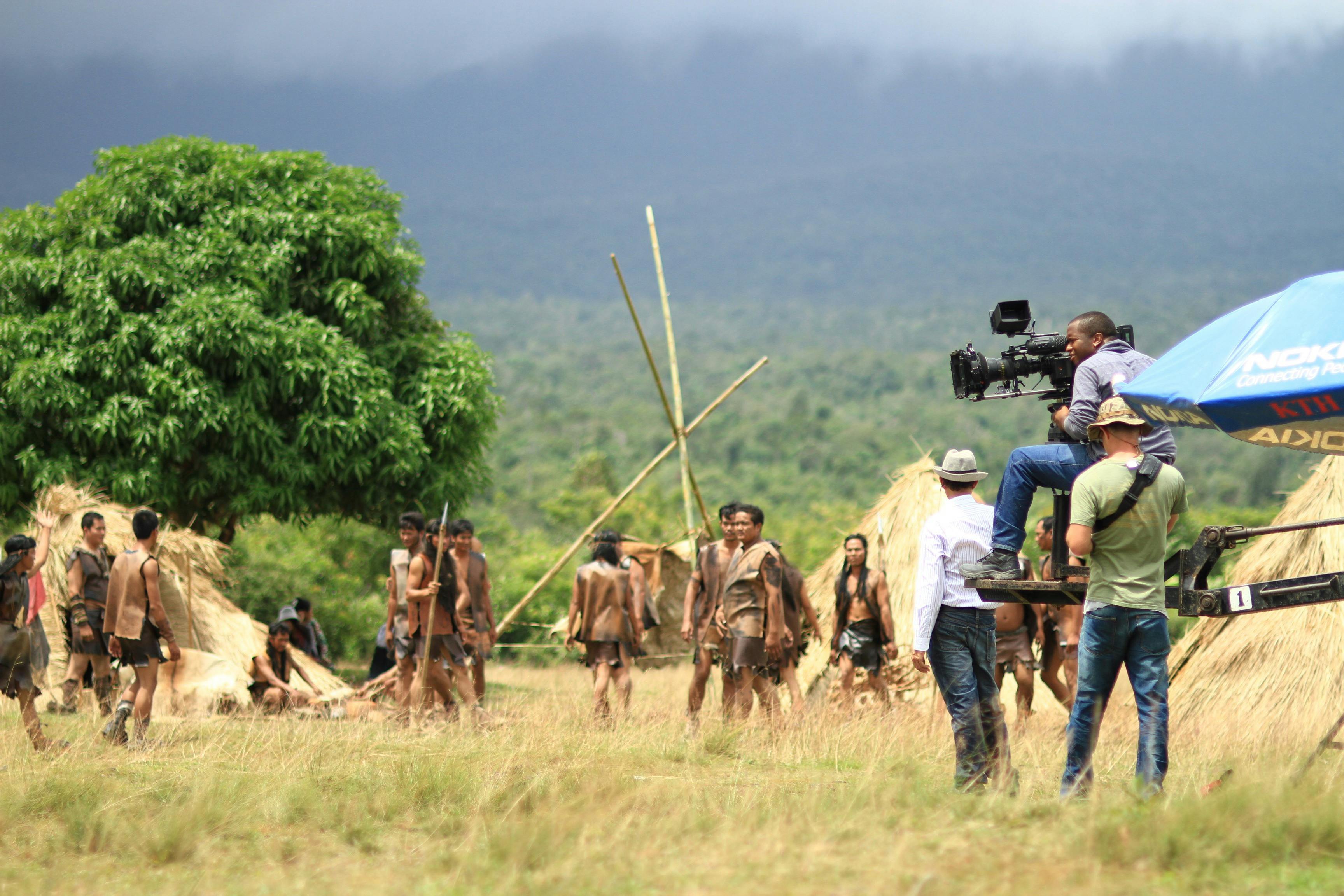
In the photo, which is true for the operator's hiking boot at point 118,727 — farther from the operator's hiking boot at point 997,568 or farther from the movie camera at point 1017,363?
the movie camera at point 1017,363

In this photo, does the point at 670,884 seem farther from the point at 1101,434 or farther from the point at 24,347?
the point at 24,347

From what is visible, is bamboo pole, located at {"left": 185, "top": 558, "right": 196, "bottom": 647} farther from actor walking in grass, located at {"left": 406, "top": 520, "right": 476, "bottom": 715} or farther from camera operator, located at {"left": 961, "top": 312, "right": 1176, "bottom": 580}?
camera operator, located at {"left": 961, "top": 312, "right": 1176, "bottom": 580}

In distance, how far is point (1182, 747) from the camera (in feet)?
28.6

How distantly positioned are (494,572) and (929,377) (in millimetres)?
112885

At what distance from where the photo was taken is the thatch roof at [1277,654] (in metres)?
9.70

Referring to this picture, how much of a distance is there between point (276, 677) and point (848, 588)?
17.5ft

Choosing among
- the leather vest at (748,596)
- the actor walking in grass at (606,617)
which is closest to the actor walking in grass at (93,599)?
the actor walking in grass at (606,617)

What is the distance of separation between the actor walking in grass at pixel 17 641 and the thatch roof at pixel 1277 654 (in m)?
8.02

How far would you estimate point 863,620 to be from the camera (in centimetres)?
1059

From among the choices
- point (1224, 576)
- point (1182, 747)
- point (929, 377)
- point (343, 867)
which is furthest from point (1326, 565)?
point (929, 377)

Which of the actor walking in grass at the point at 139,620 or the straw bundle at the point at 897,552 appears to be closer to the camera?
the actor walking in grass at the point at 139,620

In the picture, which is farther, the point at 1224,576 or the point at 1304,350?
the point at 1224,576

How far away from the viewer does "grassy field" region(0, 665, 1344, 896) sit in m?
4.68

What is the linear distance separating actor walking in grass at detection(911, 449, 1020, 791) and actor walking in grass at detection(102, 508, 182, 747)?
4990 mm
